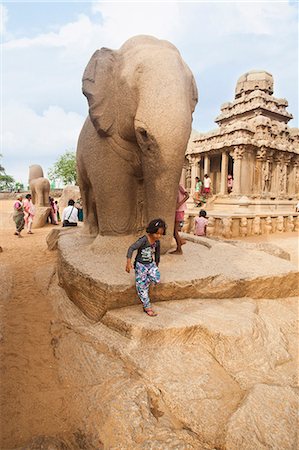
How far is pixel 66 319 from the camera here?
112 inches

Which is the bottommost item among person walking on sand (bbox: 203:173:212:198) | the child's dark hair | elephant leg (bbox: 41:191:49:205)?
the child's dark hair

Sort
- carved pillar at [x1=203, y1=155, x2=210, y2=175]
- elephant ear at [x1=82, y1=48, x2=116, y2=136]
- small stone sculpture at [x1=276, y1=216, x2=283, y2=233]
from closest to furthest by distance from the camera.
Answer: elephant ear at [x1=82, y1=48, x2=116, y2=136]
small stone sculpture at [x1=276, y1=216, x2=283, y2=233]
carved pillar at [x1=203, y1=155, x2=210, y2=175]

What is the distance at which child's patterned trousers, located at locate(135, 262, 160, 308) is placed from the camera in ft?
7.77

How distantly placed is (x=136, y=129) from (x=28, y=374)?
2095mm

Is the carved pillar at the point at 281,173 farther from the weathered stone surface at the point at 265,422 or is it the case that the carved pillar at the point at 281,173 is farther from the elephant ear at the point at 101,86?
the weathered stone surface at the point at 265,422

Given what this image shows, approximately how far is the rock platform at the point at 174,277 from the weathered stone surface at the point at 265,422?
41.8 inches

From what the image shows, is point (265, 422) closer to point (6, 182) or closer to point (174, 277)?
point (174, 277)

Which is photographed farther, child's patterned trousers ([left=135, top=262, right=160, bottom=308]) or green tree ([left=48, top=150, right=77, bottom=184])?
green tree ([left=48, top=150, right=77, bottom=184])

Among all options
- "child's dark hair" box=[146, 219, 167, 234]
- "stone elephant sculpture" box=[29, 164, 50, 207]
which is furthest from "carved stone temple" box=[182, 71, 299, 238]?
"child's dark hair" box=[146, 219, 167, 234]

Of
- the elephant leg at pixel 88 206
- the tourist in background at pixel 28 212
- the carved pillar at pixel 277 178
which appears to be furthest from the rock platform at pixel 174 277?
the carved pillar at pixel 277 178

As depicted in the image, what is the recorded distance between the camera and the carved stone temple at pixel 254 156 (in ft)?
43.1

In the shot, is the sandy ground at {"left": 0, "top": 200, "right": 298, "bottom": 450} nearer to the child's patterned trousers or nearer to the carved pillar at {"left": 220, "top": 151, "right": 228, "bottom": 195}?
the child's patterned trousers

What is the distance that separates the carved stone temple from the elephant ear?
8395 mm

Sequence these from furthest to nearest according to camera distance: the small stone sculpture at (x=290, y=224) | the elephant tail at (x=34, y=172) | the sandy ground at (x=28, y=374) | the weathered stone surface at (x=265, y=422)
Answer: the elephant tail at (x=34, y=172) → the small stone sculpture at (x=290, y=224) → the sandy ground at (x=28, y=374) → the weathered stone surface at (x=265, y=422)
